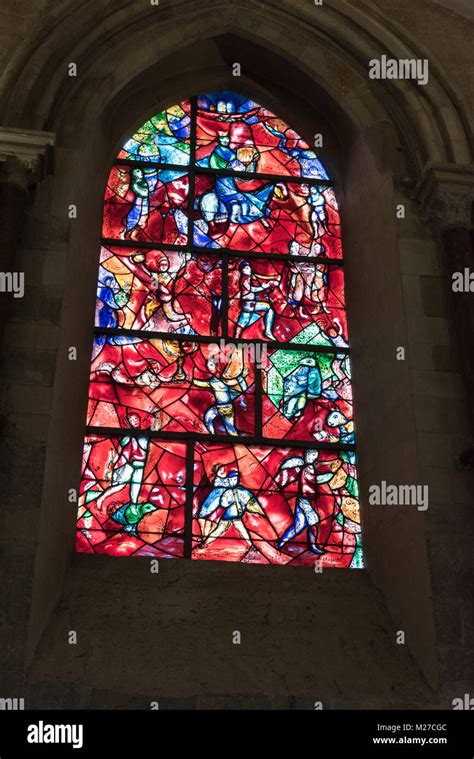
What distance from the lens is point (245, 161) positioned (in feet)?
25.2

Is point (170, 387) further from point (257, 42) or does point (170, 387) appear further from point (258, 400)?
point (257, 42)

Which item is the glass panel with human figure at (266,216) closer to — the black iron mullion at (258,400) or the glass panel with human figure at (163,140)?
the glass panel with human figure at (163,140)

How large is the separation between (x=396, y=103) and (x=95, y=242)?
7.79 ft

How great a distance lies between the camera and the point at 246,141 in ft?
25.6

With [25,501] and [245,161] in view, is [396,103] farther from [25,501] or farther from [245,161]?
[25,501]

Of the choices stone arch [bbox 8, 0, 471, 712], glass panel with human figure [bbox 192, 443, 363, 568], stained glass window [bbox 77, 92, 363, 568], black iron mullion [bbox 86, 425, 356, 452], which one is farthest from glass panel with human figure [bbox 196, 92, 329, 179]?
glass panel with human figure [bbox 192, 443, 363, 568]

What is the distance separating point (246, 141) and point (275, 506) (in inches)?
122

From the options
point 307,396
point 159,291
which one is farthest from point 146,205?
point 307,396

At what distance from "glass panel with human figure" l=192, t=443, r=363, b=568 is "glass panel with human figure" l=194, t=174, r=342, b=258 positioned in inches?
65.4

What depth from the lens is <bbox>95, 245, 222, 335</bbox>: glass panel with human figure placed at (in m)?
6.77

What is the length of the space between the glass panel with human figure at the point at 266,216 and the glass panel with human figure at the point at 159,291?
0.25 meters

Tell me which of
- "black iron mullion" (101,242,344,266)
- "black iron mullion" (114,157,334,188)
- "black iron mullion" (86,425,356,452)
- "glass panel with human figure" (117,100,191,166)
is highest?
"glass panel with human figure" (117,100,191,166)

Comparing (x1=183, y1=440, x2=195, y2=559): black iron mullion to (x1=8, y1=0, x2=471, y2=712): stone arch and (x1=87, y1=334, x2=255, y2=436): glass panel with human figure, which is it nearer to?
(x1=87, y1=334, x2=255, y2=436): glass panel with human figure
